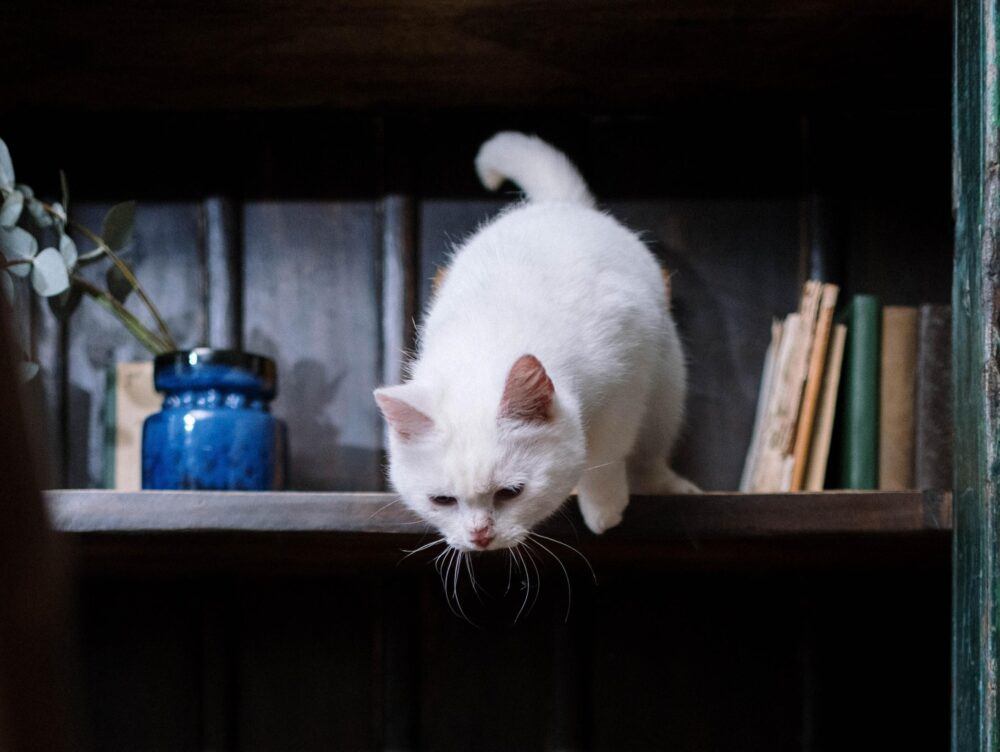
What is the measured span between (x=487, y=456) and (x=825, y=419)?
20.5 inches

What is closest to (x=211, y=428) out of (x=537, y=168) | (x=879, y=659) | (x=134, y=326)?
(x=134, y=326)

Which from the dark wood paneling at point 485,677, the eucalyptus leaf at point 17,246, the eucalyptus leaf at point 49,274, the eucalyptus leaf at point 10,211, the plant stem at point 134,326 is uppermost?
the eucalyptus leaf at point 10,211

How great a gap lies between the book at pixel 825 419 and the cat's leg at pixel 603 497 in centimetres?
31

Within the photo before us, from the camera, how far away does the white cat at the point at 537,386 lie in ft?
2.95

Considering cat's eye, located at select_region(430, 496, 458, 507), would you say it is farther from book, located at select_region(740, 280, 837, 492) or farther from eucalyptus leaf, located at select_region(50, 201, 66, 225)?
eucalyptus leaf, located at select_region(50, 201, 66, 225)

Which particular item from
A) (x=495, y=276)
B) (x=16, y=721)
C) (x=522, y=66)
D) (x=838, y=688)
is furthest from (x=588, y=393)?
(x=16, y=721)

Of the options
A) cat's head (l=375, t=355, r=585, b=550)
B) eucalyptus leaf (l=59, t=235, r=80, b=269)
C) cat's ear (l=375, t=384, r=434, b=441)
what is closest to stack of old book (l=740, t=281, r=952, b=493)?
cat's head (l=375, t=355, r=585, b=550)

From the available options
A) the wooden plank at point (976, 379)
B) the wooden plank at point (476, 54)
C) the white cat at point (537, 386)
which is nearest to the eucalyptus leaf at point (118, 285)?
the wooden plank at point (476, 54)

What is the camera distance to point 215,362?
118 cm

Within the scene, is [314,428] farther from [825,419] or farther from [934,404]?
[934,404]

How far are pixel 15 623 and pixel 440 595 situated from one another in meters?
1.21

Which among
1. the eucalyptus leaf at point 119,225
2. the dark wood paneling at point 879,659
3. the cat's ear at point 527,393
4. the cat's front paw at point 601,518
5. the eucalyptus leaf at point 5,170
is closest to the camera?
the cat's ear at point 527,393

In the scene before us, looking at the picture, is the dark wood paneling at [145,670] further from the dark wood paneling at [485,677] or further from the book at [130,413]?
the dark wood paneling at [485,677]

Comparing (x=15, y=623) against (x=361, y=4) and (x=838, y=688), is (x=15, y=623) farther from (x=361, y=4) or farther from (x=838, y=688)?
(x=838, y=688)
